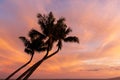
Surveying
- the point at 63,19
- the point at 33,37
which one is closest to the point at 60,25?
the point at 63,19

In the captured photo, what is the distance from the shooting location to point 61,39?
4900cm

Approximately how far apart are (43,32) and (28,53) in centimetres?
477

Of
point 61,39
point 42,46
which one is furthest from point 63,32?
point 42,46

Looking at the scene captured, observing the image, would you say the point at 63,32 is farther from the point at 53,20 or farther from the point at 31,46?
the point at 31,46

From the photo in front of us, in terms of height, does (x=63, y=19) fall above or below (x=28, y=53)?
above

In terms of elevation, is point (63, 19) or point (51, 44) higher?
point (63, 19)

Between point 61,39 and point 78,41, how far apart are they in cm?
271

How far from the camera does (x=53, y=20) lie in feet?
159

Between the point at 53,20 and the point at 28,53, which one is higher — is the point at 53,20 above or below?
above

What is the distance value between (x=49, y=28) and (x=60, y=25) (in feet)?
5.89

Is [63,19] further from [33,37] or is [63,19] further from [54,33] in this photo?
[33,37]

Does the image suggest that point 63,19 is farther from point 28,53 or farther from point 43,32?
point 28,53

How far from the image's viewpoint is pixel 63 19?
1906 inches

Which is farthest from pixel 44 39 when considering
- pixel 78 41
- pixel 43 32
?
pixel 78 41
